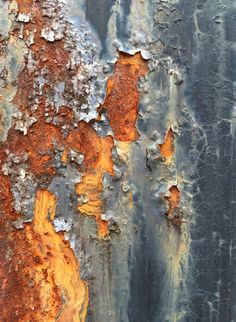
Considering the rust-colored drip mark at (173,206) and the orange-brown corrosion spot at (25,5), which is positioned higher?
the orange-brown corrosion spot at (25,5)

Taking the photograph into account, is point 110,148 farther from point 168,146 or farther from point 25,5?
point 25,5

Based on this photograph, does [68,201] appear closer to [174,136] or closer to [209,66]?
[174,136]

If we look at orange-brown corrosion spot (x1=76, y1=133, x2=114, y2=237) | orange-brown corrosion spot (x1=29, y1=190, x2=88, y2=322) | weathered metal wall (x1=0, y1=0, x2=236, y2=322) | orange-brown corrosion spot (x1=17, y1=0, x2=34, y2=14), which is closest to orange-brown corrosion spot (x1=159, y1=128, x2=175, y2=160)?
weathered metal wall (x1=0, y1=0, x2=236, y2=322)

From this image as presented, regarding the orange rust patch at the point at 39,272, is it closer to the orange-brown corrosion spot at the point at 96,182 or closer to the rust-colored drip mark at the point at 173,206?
the orange-brown corrosion spot at the point at 96,182

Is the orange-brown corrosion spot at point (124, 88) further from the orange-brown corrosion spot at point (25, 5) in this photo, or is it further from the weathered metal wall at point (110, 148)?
the orange-brown corrosion spot at point (25, 5)

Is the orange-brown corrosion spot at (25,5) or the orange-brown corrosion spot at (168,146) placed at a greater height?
the orange-brown corrosion spot at (25,5)

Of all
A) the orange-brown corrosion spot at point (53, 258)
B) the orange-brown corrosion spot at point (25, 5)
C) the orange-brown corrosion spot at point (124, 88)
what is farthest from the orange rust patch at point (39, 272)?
the orange-brown corrosion spot at point (25, 5)

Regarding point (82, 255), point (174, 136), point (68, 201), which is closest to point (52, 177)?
point (68, 201)

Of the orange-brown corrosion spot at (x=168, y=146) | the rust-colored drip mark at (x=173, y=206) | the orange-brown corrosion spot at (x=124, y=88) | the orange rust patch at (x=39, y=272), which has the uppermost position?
the orange-brown corrosion spot at (x=124, y=88)
